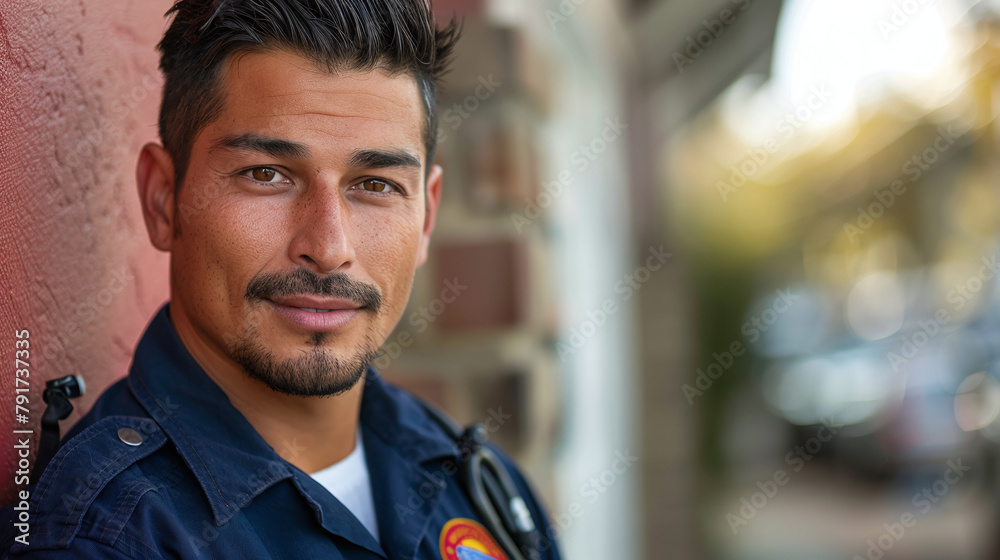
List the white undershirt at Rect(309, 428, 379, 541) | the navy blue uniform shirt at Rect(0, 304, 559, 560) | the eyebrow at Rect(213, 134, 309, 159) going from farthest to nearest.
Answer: the white undershirt at Rect(309, 428, 379, 541) < the eyebrow at Rect(213, 134, 309, 159) < the navy blue uniform shirt at Rect(0, 304, 559, 560)

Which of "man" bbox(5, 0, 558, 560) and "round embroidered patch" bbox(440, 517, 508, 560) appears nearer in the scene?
"man" bbox(5, 0, 558, 560)

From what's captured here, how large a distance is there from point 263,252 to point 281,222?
0.10 ft

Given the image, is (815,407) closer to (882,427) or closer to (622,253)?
(882,427)

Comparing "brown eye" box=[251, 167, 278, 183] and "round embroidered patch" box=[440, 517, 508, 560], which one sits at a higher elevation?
"brown eye" box=[251, 167, 278, 183]

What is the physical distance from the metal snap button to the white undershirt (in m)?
0.21

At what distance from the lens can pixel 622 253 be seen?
332cm

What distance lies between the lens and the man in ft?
2.18

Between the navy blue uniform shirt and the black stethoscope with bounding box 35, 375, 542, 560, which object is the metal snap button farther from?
the black stethoscope with bounding box 35, 375, 542, 560

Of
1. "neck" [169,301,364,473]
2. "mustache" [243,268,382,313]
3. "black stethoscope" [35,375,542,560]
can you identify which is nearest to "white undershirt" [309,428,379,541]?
"neck" [169,301,364,473]

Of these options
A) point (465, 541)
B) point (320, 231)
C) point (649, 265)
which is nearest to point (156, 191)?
point (320, 231)

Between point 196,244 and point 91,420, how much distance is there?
6.7 inches

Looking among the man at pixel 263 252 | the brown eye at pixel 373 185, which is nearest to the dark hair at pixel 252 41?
the man at pixel 263 252

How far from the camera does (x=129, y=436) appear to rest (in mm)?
633

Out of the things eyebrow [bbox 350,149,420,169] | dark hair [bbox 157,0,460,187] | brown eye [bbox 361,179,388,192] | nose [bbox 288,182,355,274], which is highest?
dark hair [bbox 157,0,460,187]
